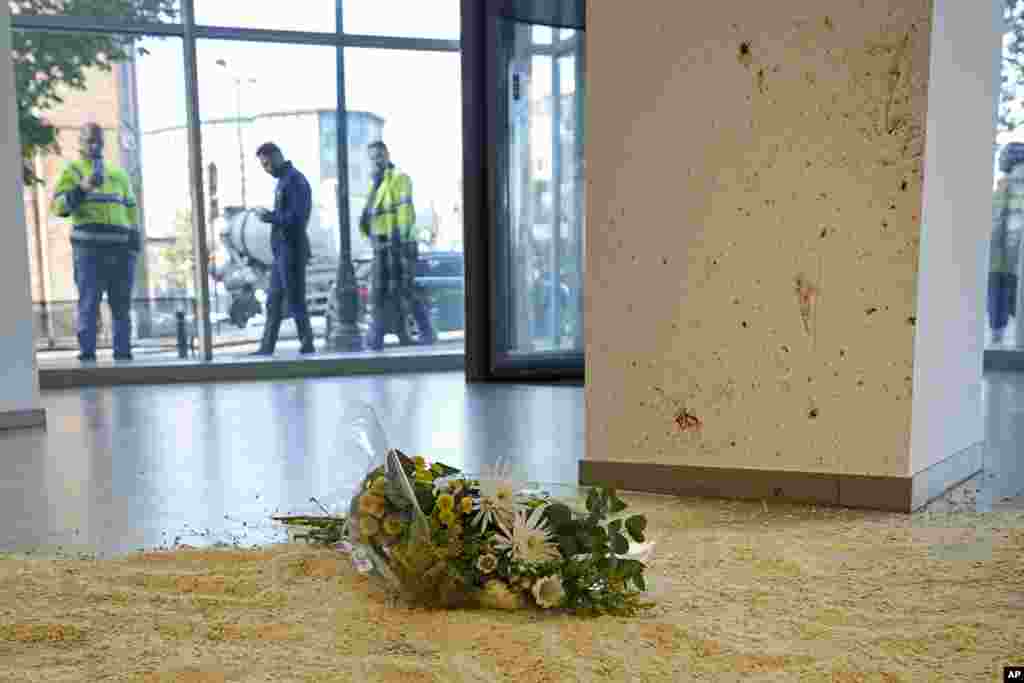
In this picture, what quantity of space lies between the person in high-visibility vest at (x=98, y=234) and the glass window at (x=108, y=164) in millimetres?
26

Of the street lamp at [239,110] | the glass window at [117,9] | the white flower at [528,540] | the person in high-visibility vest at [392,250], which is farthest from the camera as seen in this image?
the person in high-visibility vest at [392,250]

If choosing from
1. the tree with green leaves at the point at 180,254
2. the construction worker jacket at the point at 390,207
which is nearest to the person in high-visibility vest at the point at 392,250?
the construction worker jacket at the point at 390,207

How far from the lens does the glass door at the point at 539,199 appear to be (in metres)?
5.48

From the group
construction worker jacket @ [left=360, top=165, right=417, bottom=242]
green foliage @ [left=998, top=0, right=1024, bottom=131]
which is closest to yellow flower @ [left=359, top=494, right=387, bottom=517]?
construction worker jacket @ [left=360, top=165, right=417, bottom=242]

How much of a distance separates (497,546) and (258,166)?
517 centimetres

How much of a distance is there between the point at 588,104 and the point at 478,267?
110 inches

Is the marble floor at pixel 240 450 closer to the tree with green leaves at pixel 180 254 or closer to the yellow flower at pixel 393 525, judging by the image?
the yellow flower at pixel 393 525

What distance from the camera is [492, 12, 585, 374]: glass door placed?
18.0ft

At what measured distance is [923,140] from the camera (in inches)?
93.7

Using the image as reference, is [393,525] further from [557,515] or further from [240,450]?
[240,450]

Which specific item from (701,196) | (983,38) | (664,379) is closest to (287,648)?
(664,379)

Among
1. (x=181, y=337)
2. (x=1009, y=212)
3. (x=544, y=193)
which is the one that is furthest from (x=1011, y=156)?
(x=181, y=337)

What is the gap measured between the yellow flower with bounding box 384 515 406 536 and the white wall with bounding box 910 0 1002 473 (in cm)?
154

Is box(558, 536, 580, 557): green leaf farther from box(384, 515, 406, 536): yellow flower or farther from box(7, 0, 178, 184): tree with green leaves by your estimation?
box(7, 0, 178, 184): tree with green leaves
